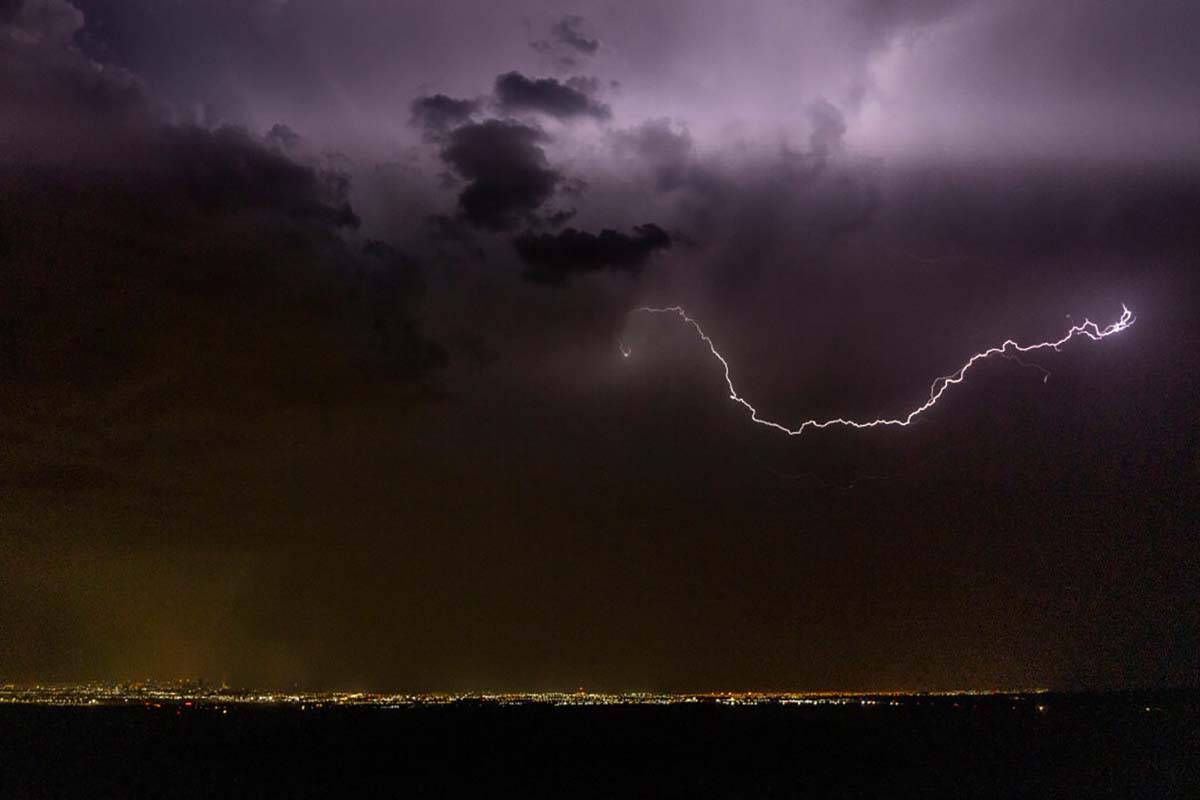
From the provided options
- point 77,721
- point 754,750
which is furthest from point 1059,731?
point 77,721

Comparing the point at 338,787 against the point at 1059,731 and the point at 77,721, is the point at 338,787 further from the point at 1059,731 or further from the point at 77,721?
the point at 77,721

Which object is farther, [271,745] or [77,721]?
[77,721]

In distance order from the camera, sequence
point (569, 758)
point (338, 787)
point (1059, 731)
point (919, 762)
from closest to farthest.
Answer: point (338, 787) → point (919, 762) → point (569, 758) → point (1059, 731)

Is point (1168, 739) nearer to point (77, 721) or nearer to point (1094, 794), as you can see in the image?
point (1094, 794)

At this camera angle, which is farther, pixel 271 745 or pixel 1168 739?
pixel 271 745

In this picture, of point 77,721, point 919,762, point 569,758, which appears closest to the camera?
point 919,762

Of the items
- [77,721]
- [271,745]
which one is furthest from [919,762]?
[77,721]
